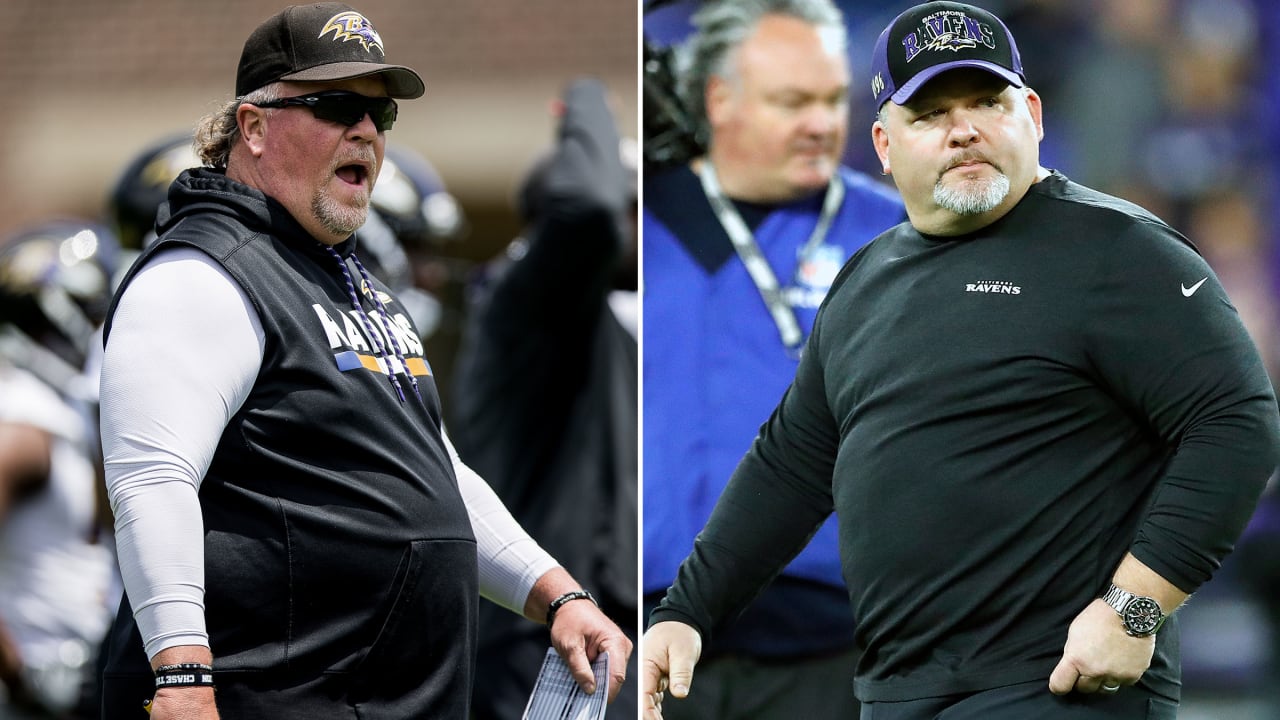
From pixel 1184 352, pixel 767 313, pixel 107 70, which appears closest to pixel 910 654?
pixel 1184 352

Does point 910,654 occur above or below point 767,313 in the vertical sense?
below

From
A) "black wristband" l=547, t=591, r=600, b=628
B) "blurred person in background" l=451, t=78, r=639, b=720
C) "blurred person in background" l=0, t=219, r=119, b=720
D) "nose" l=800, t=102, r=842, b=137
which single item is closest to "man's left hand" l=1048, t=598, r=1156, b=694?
"black wristband" l=547, t=591, r=600, b=628

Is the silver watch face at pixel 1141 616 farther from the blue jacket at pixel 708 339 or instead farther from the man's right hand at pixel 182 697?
the man's right hand at pixel 182 697

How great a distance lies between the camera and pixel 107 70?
12.5 metres

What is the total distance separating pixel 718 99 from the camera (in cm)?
382

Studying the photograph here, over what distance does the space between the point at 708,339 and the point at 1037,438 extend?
1043mm

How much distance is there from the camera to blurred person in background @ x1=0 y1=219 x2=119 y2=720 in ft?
18.7

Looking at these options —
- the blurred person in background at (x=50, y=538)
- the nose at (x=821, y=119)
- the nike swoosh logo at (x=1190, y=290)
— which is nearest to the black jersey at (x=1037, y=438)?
the nike swoosh logo at (x=1190, y=290)

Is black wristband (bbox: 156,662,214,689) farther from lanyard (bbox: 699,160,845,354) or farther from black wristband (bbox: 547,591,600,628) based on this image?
lanyard (bbox: 699,160,845,354)

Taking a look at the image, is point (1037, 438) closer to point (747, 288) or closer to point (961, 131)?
point (961, 131)

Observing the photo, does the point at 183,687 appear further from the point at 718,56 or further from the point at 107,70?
the point at 107,70

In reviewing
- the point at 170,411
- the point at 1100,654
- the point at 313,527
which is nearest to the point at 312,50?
the point at 170,411

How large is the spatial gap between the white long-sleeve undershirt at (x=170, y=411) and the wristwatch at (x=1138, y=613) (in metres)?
1.54

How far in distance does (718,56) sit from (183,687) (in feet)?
6.39
